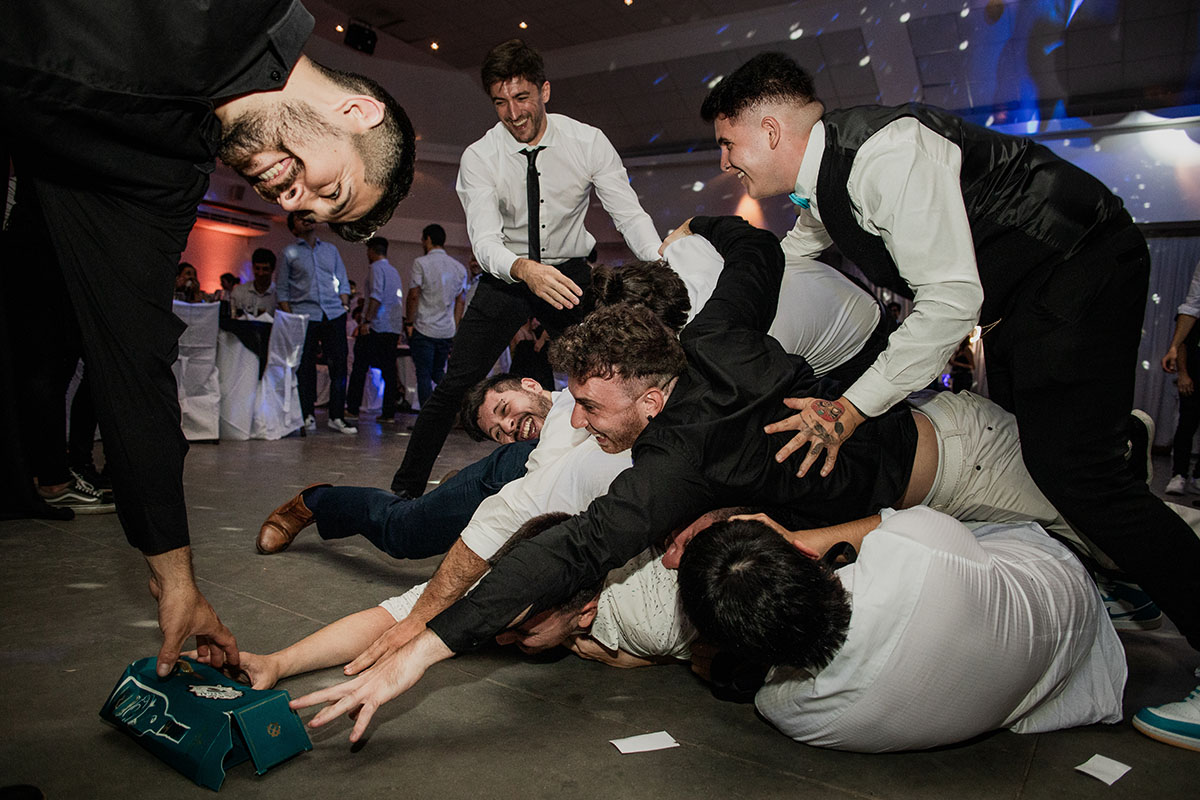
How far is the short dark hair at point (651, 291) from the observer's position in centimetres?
186

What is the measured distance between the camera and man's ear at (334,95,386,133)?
1038mm

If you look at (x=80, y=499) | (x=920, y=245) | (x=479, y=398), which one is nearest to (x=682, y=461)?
(x=920, y=245)

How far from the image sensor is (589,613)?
151 cm

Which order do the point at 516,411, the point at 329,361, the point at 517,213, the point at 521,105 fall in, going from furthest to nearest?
the point at 329,361, the point at 517,213, the point at 521,105, the point at 516,411

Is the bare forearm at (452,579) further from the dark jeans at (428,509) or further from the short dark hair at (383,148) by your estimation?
the short dark hair at (383,148)

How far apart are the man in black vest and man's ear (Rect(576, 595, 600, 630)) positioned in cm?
49

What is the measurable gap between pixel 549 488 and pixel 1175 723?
49.3 inches

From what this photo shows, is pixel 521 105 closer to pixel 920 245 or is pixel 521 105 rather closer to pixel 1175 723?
pixel 920 245

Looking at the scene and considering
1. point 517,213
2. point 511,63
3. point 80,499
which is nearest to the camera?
point 511,63

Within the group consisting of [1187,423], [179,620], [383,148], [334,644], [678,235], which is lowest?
[1187,423]

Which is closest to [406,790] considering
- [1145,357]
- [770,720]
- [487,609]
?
[487,609]

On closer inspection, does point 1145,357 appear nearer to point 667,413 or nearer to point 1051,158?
point 1051,158

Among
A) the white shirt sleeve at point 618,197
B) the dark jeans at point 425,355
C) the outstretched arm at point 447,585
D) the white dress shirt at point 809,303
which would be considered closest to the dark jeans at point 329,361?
the dark jeans at point 425,355

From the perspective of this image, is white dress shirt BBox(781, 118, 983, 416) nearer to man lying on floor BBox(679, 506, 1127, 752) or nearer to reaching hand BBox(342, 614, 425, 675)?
man lying on floor BBox(679, 506, 1127, 752)
